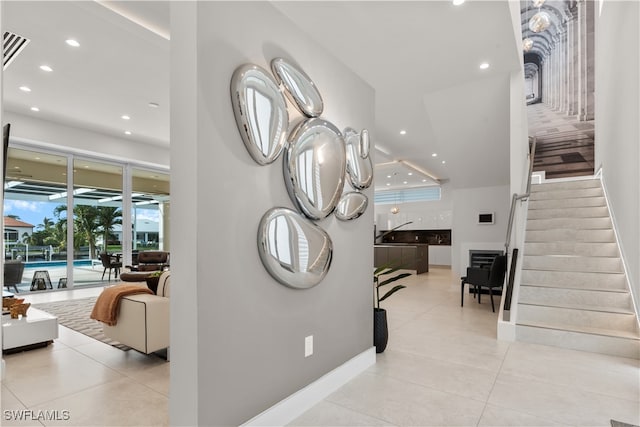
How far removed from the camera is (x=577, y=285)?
150 inches

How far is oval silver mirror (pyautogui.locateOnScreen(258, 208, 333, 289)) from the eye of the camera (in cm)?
188

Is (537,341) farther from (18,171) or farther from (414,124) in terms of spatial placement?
(18,171)

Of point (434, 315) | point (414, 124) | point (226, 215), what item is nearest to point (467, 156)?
point (414, 124)

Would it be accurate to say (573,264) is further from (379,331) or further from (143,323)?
(143,323)

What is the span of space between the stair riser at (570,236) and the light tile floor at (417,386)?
2.02m

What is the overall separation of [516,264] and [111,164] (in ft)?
27.7

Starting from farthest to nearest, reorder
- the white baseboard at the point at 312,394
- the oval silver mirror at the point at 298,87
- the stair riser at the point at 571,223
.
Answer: the stair riser at the point at 571,223 → the oval silver mirror at the point at 298,87 → the white baseboard at the point at 312,394

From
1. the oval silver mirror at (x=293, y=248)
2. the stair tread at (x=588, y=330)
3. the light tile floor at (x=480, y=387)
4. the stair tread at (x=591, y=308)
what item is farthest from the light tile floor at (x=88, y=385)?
the stair tread at (x=591, y=308)

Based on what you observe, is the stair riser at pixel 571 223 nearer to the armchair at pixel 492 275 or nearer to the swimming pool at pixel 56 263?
the armchair at pixel 492 275

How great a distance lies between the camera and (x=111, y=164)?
25.5 ft

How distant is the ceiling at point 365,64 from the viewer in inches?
109

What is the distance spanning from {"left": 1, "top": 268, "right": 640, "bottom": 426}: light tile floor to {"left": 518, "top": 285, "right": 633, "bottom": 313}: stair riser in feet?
2.29

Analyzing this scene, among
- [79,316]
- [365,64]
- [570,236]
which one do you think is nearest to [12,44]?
[79,316]

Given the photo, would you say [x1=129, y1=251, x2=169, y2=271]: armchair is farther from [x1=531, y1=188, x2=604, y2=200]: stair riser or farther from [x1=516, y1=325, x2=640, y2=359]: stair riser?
[x1=531, y1=188, x2=604, y2=200]: stair riser
